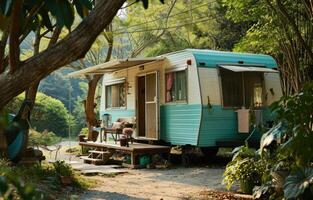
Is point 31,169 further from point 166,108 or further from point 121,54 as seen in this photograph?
point 121,54

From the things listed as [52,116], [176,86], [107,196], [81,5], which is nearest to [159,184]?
[107,196]

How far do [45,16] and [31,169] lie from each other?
4277 mm

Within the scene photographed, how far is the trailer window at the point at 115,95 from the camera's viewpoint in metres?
12.8

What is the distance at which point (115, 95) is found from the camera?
13.4 metres

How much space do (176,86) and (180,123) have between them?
89 centimetres

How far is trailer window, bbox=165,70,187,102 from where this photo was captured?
9925 mm

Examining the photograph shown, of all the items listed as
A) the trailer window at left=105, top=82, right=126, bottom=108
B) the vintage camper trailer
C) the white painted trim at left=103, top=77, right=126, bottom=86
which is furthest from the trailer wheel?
the white painted trim at left=103, top=77, right=126, bottom=86

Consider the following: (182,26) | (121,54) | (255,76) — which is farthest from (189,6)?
(255,76)

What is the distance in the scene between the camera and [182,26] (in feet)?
64.5

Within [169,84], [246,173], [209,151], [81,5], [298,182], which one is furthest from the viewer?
[209,151]

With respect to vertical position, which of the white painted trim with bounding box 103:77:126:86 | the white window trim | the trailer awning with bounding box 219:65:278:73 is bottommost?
the trailer awning with bounding box 219:65:278:73

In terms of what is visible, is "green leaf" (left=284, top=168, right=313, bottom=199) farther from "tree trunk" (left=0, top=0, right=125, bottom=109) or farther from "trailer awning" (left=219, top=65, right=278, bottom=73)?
"trailer awning" (left=219, top=65, right=278, bottom=73)

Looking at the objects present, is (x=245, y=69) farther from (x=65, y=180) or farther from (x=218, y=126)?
(x=65, y=180)

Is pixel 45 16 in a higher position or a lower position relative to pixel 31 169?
higher
